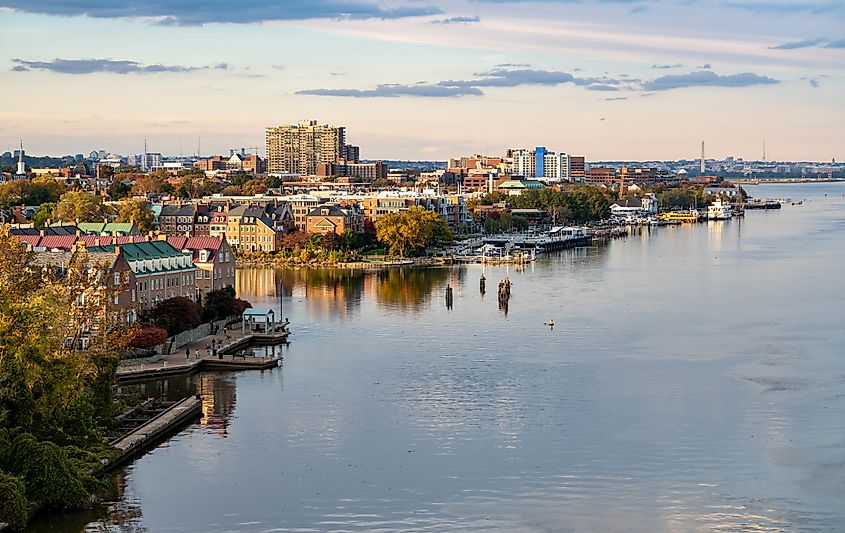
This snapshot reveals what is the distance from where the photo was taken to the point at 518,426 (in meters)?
18.0

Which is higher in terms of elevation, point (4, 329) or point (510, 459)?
point (4, 329)

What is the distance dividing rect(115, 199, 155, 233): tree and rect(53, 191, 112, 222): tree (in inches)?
24.5

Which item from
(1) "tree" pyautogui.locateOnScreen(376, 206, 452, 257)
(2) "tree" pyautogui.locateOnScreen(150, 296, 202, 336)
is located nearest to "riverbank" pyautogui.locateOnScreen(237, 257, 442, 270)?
(1) "tree" pyautogui.locateOnScreen(376, 206, 452, 257)

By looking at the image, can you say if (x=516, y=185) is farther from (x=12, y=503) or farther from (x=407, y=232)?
(x=12, y=503)

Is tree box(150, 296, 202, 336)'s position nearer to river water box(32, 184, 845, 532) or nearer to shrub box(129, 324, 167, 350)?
shrub box(129, 324, 167, 350)

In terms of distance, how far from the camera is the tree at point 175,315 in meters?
24.1

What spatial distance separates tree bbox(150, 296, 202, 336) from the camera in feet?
79.0

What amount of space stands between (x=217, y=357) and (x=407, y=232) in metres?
26.1

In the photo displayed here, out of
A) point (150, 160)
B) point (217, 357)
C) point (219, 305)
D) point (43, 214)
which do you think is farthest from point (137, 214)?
point (150, 160)

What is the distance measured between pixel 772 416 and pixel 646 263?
2847 centimetres

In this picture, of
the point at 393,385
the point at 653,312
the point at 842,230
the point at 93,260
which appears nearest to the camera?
the point at 393,385

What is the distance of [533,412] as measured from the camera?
18953 millimetres

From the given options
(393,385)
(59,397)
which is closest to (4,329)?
(59,397)

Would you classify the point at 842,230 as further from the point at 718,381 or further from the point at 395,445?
the point at 395,445
